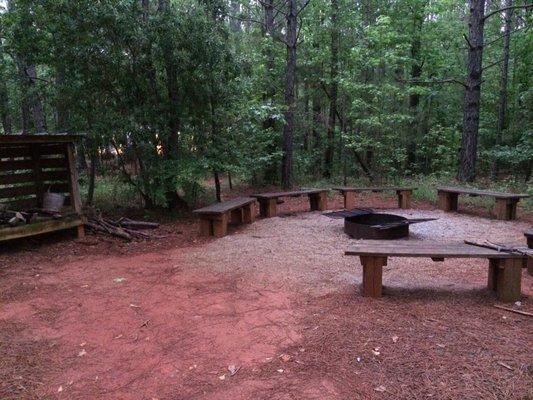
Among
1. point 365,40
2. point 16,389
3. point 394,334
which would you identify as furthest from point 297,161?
point 16,389

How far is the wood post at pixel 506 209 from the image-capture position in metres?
8.22

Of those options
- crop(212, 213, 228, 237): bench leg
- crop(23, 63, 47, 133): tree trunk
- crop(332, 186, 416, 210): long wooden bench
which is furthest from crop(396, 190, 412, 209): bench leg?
crop(23, 63, 47, 133): tree trunk

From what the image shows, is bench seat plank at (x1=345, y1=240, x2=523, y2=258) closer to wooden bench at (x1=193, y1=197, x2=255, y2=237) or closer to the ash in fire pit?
the ash in fire pit

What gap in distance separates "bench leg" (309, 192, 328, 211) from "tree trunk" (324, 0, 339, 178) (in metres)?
5.31

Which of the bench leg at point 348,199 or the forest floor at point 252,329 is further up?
the bench leg at point 348,199

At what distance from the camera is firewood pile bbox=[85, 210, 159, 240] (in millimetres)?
7320

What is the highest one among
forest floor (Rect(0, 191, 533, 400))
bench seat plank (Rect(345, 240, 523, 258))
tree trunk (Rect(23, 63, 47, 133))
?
tree trunk (Rect(23, 63, 47, 133))

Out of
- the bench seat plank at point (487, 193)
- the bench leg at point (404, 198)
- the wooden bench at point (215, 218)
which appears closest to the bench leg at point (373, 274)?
the wooden bench at point (215, 218)

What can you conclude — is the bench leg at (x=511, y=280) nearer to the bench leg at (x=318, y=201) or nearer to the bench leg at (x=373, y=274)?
the bench leg at (x=373, y=274)

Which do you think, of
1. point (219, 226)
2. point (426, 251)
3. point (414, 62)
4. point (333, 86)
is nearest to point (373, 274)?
point (426, 251)

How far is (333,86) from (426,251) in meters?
12.0

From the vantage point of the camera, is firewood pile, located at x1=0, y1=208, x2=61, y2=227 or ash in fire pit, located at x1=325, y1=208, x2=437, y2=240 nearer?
firewood pile, located at x1=0, y1=208, x2=61, y2=227

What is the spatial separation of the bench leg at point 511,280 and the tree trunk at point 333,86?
10.6 m

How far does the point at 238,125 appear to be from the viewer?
962cm
